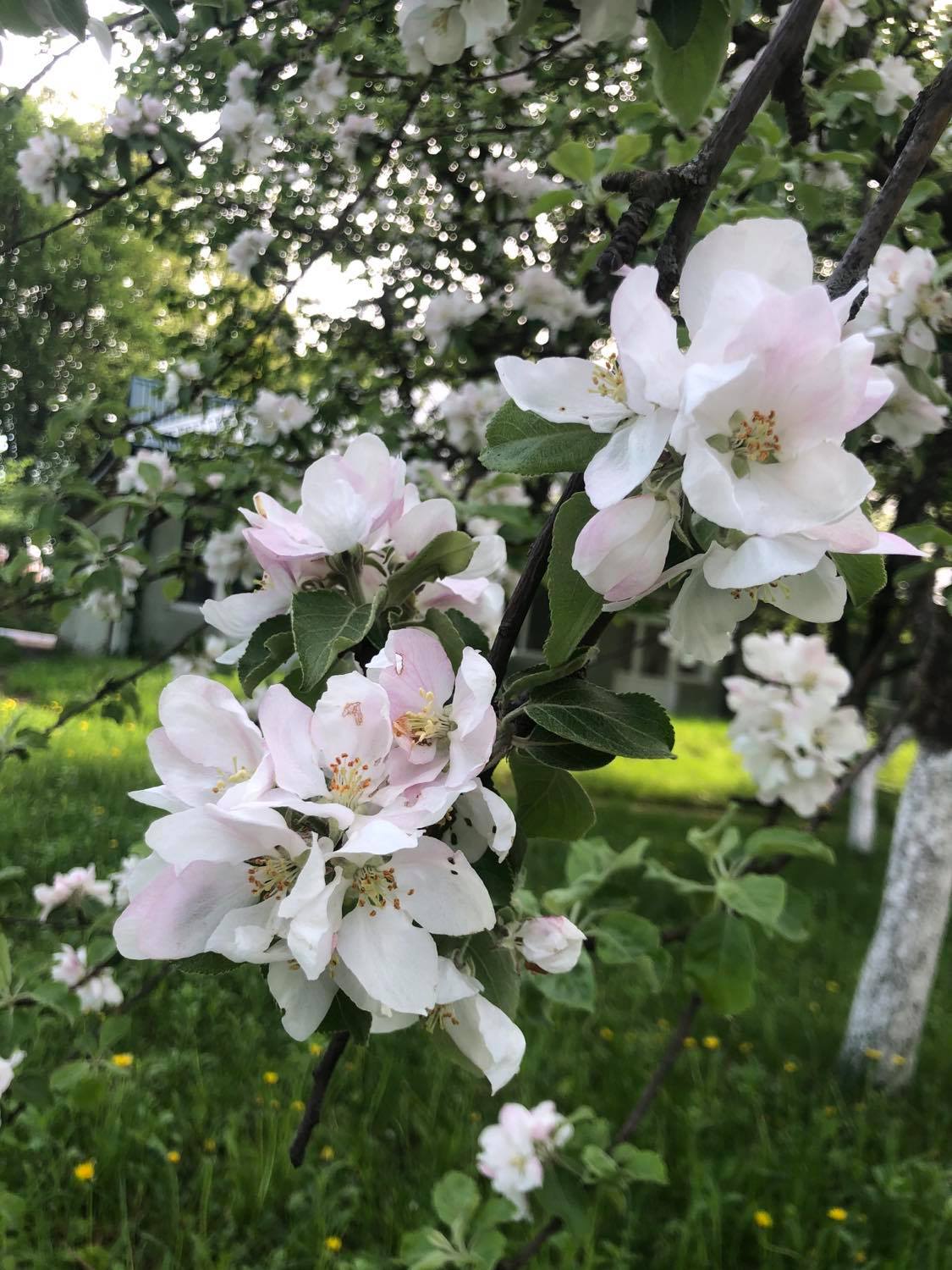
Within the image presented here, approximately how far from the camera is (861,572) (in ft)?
1.54

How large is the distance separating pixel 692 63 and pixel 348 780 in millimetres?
581

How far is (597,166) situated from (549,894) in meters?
1.04

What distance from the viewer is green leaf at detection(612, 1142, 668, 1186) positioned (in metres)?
1.07

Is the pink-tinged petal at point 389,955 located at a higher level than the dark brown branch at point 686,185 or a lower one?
lower

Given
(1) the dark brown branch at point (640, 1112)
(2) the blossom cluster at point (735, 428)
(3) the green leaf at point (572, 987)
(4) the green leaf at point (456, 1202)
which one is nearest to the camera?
(2) the blossom cluster at point (735, 428)

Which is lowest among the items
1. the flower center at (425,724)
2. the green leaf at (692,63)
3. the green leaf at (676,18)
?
the flower center at (425,724)

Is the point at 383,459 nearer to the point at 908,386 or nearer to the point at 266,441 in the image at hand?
the point at 908,386

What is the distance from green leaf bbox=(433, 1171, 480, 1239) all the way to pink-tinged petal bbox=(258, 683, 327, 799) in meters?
0.98

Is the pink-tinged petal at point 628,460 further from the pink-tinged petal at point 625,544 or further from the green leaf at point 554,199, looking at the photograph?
the green leaf at point 554,199

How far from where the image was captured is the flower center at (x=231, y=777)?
0.45m

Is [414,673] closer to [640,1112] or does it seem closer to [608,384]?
[608,384]

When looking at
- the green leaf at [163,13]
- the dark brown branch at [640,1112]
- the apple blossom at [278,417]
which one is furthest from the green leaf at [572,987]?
the apple blossom at [278,417]

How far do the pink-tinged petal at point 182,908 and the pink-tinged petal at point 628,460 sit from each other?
24 cm

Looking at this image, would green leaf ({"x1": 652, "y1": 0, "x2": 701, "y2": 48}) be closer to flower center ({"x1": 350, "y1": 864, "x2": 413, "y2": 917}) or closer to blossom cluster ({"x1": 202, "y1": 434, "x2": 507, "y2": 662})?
blossom cluster ({"x1": 202, "y1": 434, "x2": 507, "y2": 662})
